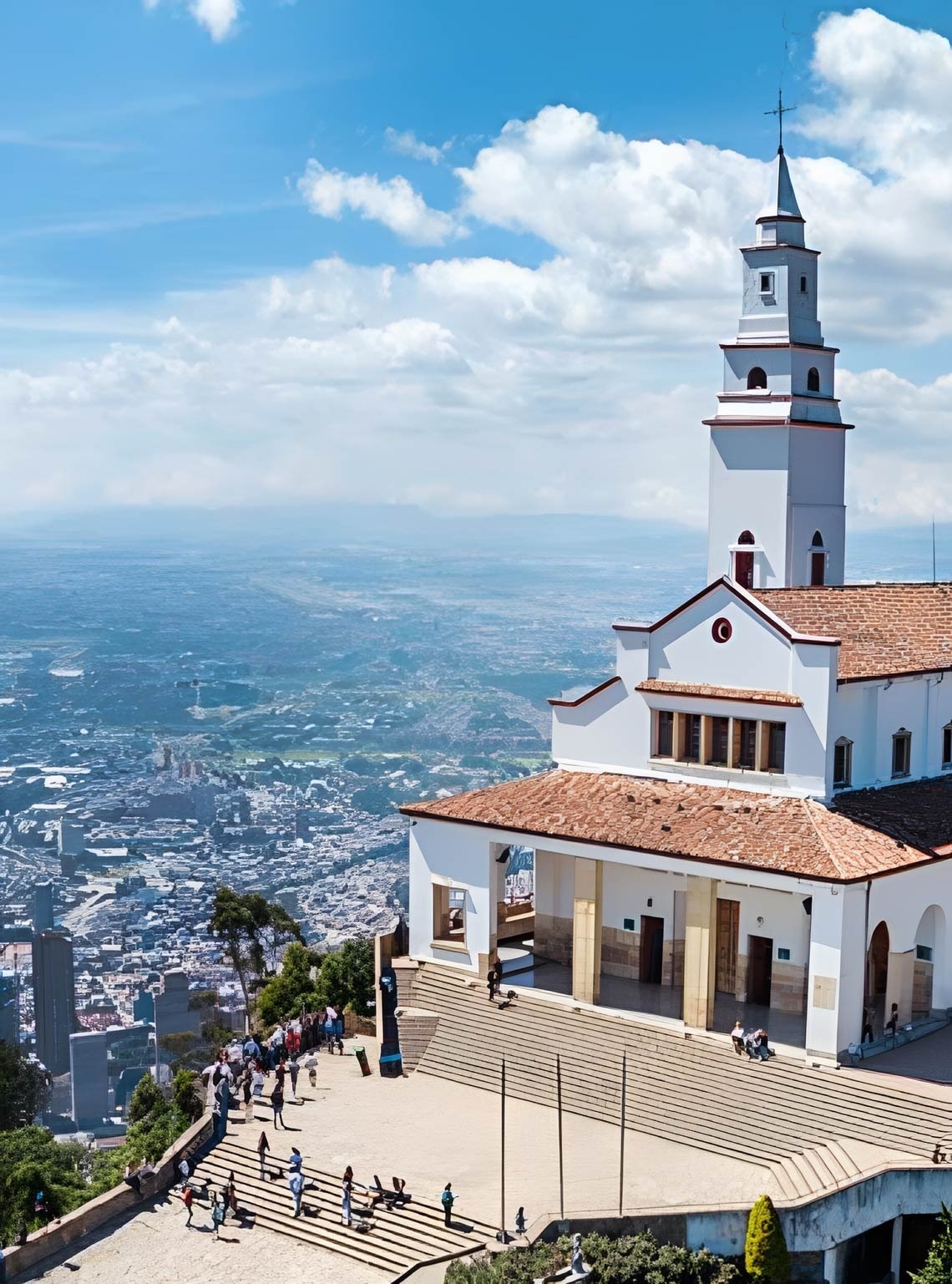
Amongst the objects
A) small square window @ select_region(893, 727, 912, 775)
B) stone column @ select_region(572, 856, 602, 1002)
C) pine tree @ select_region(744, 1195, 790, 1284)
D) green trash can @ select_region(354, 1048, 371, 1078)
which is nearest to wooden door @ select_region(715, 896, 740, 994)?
stone column @ select_region(572, 856, 602, 1002)

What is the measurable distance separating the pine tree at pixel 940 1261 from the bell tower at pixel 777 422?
2314 centimetres

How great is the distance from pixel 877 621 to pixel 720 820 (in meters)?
8.09

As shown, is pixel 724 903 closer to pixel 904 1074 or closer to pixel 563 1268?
pixel 904 1074

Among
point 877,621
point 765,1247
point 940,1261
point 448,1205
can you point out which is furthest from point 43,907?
point 940,1261

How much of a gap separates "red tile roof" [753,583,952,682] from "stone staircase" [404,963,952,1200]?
10012mm

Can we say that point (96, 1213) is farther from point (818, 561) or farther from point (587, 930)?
point (818, 561)

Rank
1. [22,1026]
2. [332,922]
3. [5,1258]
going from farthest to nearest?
[332,922], [22,1026], [5,1258]

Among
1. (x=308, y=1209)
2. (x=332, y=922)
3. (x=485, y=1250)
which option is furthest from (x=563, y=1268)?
(x=332, y=922)

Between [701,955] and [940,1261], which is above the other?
[701,955]

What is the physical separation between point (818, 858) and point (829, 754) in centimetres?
391

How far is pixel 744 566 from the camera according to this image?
167 feet

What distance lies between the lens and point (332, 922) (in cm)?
16100

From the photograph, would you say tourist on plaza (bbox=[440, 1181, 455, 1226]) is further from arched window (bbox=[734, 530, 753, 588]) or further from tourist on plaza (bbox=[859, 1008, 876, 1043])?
arched window (bbox=[734, 530, 753, 588])

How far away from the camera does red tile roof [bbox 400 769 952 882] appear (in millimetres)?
36531
